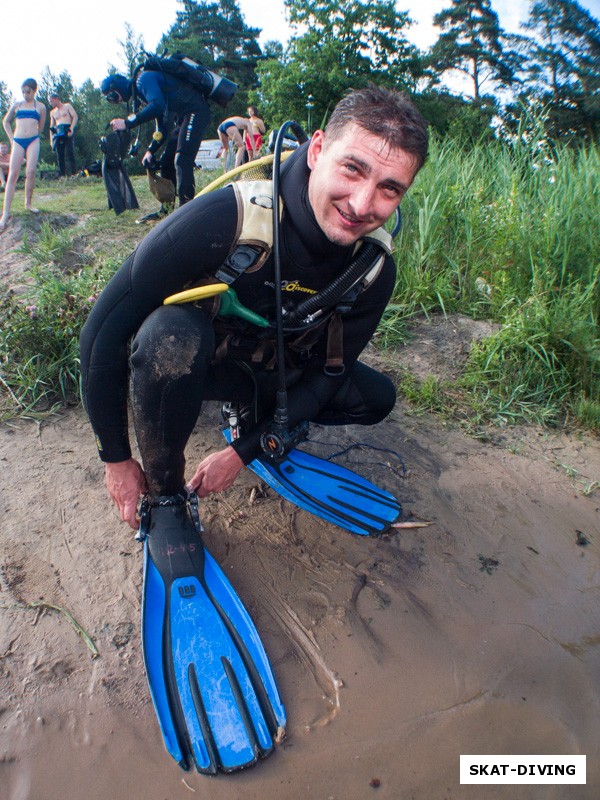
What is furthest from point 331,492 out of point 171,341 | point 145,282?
point 145,282

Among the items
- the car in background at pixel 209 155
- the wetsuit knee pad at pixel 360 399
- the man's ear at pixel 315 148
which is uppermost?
the man's ear at pixel 315 148

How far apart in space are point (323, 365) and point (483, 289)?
2.01 meters

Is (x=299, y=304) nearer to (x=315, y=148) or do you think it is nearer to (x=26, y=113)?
(x=315, y=148)

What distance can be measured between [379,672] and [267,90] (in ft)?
57.2

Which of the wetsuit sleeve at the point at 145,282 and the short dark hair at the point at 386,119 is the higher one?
the short dark hair at the point at 386,119

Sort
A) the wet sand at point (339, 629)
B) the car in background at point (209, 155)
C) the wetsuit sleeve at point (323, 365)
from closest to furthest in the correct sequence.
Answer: the wet sand at point (339, 629) → the wetsuit sleeve at point (323, 365) → the car in background at point (209, 155)

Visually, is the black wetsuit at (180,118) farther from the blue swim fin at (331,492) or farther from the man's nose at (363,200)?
the man's nose at (363,200)

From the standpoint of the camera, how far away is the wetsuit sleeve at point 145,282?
1601mm

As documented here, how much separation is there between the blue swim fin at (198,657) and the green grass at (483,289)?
119 cm

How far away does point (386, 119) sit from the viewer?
1616mm

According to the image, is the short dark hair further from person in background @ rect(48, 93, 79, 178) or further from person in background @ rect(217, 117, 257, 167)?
person in background @ rect(48, 93, 79, 178)

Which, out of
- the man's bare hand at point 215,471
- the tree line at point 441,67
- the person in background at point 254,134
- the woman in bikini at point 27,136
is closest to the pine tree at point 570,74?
the tree line at point 441,67

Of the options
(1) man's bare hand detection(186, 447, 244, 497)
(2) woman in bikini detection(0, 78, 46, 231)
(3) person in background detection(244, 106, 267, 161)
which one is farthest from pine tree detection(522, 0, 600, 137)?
(1) man's bare hand detection(186, 447, 244, 497)

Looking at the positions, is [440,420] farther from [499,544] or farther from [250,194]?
[250,194]
